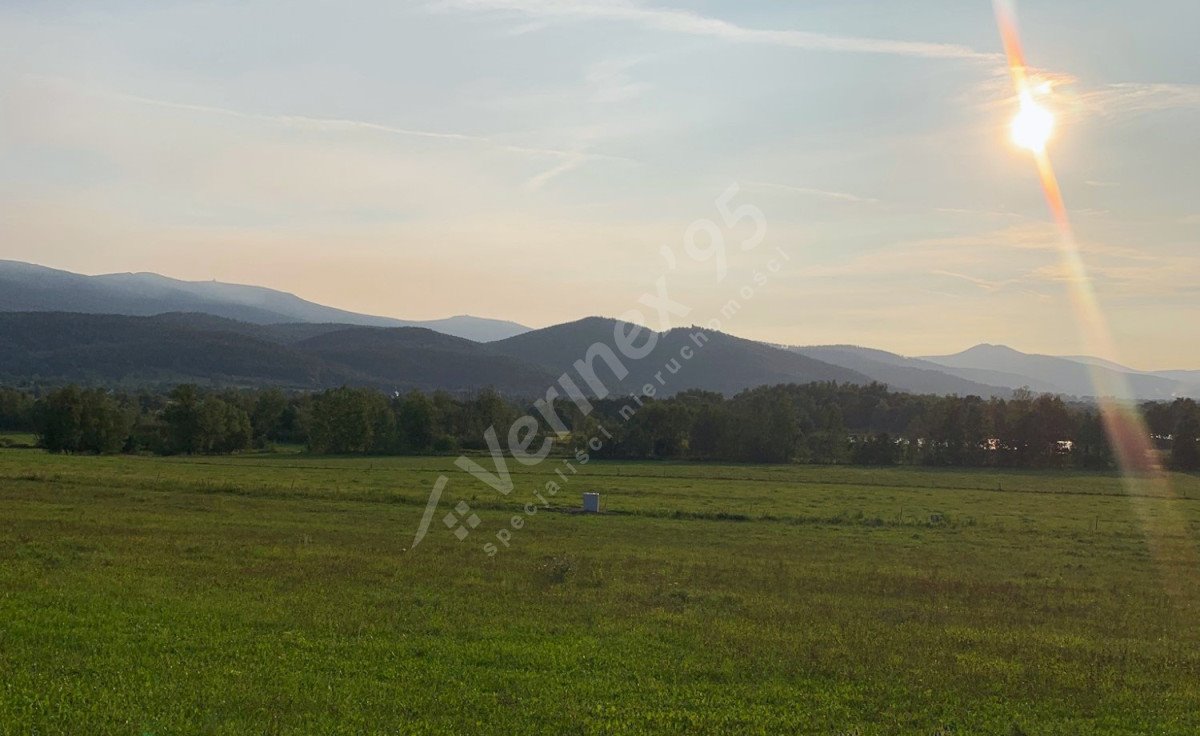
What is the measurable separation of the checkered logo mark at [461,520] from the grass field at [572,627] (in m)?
1.13

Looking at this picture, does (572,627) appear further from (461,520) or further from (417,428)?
(417,428)

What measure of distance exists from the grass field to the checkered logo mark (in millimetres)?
1126

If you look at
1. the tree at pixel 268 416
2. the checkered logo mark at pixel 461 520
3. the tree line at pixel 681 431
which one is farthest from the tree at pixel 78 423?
the checkered logo mark at pixel 461 520

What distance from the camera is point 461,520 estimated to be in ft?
118

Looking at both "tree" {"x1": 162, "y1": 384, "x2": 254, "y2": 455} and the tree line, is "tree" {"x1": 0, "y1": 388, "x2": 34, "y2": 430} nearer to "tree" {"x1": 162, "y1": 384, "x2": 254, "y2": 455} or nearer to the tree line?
the tree line

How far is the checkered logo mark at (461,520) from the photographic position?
32.0 meters

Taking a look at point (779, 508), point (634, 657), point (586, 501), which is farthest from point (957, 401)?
point (634, 657)

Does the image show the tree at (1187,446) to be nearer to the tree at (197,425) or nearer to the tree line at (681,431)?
the tree line at (681,431)

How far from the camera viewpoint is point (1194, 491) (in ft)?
226

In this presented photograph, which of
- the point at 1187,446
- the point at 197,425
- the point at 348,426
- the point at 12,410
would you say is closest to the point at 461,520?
the point at 348,426

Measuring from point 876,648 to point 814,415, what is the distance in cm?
11701

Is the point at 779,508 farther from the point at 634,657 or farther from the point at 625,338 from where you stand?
the point at 625,338

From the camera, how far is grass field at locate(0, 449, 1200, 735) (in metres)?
12.2

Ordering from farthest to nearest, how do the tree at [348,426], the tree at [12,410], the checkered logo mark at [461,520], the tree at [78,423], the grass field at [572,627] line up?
1. the tree at [12,410]
2. the tree at [348,426]
3. the tree at [78,423]
4. the checkered logo mark at [461,520]
5. the grass field at [572,627]
